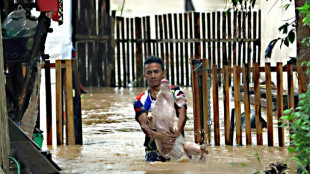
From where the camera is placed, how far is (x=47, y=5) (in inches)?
283

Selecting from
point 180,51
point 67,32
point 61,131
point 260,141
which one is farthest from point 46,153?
point 180,51

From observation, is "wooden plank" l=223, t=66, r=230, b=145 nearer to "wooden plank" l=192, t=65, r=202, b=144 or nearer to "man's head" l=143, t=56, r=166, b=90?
"wooden plank" l=192, t=65, r=202, b=144

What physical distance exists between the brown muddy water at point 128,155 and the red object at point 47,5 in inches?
69.2

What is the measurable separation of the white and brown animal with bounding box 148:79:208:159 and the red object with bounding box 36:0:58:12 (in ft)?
5.03

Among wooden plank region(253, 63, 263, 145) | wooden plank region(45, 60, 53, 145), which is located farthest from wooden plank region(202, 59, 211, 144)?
wooden plank region(45, 60, 53, 145)

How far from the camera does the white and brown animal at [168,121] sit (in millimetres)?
6758

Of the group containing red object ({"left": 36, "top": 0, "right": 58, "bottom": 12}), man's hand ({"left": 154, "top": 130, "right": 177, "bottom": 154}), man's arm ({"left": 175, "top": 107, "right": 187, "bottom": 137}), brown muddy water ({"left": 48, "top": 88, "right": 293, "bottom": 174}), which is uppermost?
red object ({"left": 36, "top": 0, "right": 58, "bottom": 12})

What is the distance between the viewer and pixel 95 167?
717 centimetres

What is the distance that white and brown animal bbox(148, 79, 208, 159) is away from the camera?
22.2 ft

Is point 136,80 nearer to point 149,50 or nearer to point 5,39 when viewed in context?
point 149,50

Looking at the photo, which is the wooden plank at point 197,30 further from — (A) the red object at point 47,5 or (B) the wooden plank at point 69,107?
(A) the red object at point 47,5

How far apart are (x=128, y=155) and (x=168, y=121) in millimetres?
1487

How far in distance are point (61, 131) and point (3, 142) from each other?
386cm

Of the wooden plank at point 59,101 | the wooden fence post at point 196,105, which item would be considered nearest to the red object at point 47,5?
the wooden plank at point 59,101
